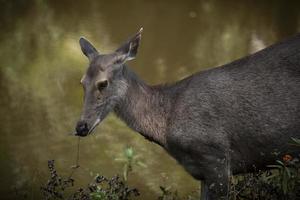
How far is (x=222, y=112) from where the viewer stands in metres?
7.70

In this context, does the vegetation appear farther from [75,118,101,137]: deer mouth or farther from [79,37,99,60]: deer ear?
[79,37,99,60]: deer ear

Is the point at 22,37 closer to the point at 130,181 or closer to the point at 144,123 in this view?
the point at 130,181

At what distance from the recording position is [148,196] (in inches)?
367

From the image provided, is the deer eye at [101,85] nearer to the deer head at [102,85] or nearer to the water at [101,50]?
the deer head at [102,85]

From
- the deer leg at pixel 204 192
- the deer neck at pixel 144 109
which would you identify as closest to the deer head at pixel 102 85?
the deer neck at pixel 144 109

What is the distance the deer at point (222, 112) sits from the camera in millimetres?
7535

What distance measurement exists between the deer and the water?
178cm

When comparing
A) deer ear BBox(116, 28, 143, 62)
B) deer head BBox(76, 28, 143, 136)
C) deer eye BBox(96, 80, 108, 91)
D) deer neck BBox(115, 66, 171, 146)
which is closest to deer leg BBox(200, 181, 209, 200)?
deer neck BBox(115, 66, 171, 146)

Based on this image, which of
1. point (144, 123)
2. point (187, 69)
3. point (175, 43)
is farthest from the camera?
point (175, 43)

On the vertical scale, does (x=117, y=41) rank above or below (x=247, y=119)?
above

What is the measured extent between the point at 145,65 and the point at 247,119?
6194mm

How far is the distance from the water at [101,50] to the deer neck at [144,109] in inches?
62.5

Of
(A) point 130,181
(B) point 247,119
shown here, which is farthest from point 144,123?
(A) point 130,181

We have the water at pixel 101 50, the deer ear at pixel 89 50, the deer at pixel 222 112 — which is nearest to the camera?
the deer at pixel 222 112
